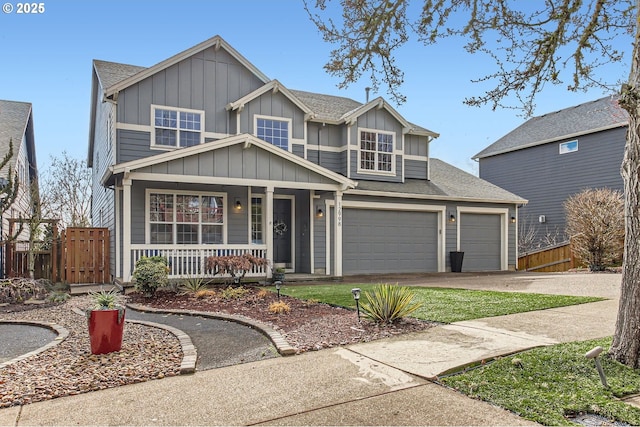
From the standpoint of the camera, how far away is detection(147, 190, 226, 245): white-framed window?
12.1 m

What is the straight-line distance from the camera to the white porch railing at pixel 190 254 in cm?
1119

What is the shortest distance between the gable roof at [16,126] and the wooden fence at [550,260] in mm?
19861

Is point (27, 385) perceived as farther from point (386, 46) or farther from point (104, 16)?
point (104, 16)

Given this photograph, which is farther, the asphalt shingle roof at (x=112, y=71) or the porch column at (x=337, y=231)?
the asphalt shingle roof at (x=112, y=71)

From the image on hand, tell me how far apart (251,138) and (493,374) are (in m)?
8.58

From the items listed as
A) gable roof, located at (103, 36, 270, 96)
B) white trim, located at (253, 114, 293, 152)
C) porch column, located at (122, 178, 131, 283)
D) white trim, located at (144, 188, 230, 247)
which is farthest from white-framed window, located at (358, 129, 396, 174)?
porch column, located at (122, 178, 131, 283)

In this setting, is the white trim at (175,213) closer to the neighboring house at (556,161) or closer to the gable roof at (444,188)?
the gable roof at (444,188)

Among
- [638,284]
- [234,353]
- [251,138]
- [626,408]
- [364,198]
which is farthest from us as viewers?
[364,198]

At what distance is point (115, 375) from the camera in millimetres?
4367

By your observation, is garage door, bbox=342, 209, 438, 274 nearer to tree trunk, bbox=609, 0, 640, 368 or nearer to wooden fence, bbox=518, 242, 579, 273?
wooden fence, bbox=518, 242, 579, 273

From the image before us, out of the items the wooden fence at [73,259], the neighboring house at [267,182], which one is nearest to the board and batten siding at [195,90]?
the neighboring house at [267,182]

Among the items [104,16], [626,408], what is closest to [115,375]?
[626,408]

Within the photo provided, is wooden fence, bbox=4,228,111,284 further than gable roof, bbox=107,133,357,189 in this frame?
Yes

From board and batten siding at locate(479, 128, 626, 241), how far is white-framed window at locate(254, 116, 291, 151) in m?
13.9
